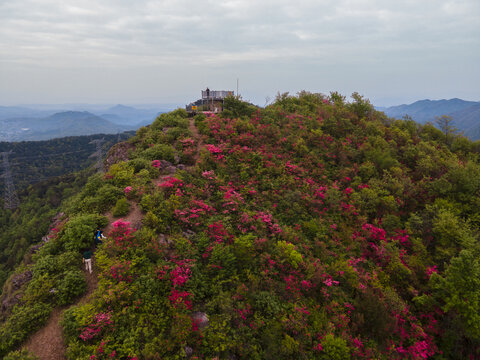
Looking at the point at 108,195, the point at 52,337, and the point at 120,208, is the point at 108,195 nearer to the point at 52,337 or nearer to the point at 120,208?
the point at 120,208

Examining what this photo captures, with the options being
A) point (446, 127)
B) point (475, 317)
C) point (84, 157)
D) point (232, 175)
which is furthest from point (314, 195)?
point (84, 157)

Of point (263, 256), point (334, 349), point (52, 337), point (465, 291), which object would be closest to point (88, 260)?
point (52, 337)

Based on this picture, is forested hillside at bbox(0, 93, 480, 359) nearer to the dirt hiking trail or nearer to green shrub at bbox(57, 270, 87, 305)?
green shrub at bbox(57, 270, 87, 305)

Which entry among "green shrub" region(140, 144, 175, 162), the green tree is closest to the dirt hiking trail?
"green shrub" region(140, 144, 175, 162)

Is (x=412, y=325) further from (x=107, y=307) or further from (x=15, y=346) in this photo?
(x=15, y=346)

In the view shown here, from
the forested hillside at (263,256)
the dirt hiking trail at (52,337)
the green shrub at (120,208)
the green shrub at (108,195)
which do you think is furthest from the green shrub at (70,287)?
the green shrub at (108,195)

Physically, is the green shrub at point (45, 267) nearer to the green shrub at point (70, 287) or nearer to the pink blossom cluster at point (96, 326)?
the green shrub at point (70, 287)

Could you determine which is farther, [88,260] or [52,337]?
[88,260]
